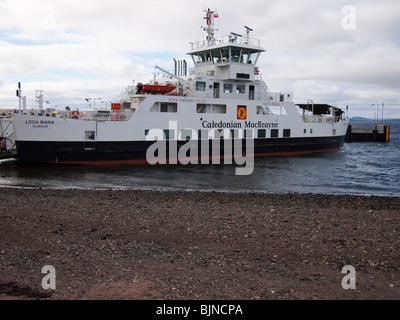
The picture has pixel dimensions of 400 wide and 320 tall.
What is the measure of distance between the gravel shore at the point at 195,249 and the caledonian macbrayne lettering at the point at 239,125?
12703 millimetres

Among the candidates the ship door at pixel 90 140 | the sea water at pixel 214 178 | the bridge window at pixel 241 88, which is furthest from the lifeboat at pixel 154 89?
the bridge window at pixel 241 88

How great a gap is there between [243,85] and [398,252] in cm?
1997

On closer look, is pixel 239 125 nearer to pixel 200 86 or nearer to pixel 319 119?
pixel 200 86

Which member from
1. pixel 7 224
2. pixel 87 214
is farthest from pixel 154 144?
pixel 7 224

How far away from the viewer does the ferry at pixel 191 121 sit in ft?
64.8

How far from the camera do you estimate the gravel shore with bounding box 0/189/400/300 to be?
4.92 metres

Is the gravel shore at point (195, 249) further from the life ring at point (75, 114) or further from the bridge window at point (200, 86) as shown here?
the bridge window at point (200, 86)

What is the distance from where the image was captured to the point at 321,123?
2991 centimetres

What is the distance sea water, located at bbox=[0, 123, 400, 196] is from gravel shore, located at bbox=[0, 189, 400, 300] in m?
4.77

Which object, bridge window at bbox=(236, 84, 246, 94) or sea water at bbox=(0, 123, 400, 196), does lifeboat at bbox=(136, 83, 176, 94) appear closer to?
sea water at bbox=(0, 123, 400, 196)

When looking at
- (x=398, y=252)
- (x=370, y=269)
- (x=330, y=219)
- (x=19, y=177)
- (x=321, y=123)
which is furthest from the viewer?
(x=321, y=123)

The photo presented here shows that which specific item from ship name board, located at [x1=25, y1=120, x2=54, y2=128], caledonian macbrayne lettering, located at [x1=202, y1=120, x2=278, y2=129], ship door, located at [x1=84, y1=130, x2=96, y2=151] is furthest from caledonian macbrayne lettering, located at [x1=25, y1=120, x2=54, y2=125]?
caledonian macbrayne lettering, located at [x1=202, y1=120, x2=278, y2=129]
